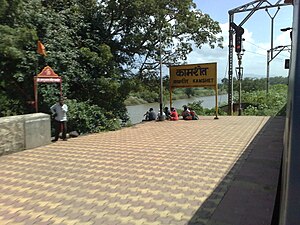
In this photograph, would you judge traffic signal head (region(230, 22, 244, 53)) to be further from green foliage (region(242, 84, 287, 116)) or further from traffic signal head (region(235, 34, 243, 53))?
green foliage (region(242, 84, 287, 116))

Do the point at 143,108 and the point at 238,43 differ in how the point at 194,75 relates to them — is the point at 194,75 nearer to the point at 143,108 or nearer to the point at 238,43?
the point at 238,43

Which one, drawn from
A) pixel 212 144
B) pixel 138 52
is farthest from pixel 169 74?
pixel 212 144

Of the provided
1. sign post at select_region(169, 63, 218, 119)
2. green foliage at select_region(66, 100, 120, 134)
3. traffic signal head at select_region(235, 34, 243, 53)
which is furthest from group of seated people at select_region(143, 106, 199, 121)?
traffic signal head at select_region(235, 34, 243, 53)

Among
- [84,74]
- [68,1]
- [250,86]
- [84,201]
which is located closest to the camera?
[84,201]

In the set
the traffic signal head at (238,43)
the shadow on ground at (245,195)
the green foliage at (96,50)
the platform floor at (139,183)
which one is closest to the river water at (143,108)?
the green foliage at (96,50)

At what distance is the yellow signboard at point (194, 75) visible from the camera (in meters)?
16.2

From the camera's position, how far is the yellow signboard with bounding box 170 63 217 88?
16.2m

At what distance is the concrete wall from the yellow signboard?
9.15m

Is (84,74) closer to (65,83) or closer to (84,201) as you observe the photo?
(65,83)

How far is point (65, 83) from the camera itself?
13.1m

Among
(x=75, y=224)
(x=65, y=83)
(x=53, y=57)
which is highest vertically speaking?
(x=53, y=57)

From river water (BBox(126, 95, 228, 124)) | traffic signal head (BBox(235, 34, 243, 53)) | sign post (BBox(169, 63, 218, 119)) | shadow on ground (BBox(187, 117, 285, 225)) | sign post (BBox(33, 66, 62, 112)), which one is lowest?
shadow on ground (BBox(187, 117, 285, 225))

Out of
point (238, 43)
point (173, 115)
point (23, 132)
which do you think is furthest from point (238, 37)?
point (23, 132)

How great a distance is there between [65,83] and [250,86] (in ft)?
133
